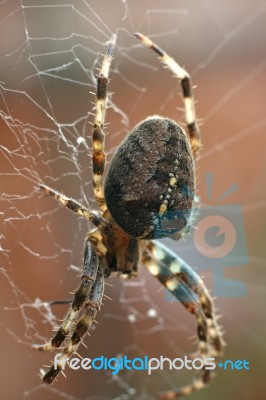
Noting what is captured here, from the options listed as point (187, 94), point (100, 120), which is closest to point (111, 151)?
point (187, 94)

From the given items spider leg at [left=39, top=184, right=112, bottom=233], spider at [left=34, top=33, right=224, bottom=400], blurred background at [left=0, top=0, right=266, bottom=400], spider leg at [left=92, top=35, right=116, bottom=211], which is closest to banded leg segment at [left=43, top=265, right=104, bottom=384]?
spider at [left=34, top=33, right=224, bottom=400]

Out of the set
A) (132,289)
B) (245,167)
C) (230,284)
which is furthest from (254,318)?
(245,167)

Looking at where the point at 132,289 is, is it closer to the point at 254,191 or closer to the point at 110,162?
the point at 254,191

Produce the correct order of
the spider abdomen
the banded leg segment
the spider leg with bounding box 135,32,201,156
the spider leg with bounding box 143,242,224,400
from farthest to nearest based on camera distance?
1. the spider leg with bounding box 143,242,224,400
2. the spider leg with bounding box 135,32,201,156
3. the banded leg segment
4. the spider abdomen

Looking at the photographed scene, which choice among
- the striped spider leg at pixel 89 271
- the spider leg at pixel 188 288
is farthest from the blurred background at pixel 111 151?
the striped spider leg at pixel 89 271

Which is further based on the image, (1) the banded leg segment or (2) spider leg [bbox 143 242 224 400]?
(2) spider leg [bbox 143 242 224 400]

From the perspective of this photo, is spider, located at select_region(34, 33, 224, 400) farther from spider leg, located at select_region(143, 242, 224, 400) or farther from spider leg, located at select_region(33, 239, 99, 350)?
spider leg, located at select_region(143, 242, 224, 400)

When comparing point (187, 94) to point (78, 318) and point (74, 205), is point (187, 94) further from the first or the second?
point (78, 318)
